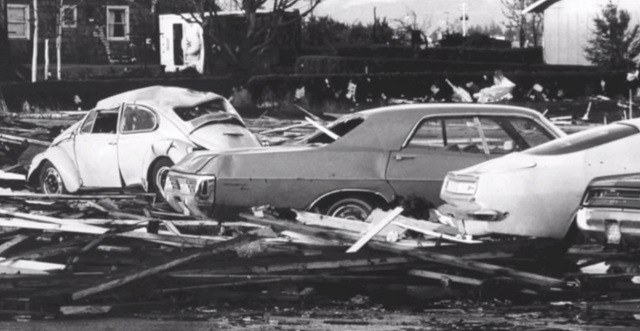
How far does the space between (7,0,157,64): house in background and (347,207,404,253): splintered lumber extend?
160 ft

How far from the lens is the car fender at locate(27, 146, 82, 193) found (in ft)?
58.7

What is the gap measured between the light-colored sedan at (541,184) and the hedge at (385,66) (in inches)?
1368

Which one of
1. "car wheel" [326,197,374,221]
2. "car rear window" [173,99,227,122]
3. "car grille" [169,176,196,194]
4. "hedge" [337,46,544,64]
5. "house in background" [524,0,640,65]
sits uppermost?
"house in background" [524,0,640,65]

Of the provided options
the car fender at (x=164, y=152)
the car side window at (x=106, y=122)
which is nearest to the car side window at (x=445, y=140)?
the car fender at (x=164, y=152)

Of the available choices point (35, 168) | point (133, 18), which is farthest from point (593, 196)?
point (133, 18)

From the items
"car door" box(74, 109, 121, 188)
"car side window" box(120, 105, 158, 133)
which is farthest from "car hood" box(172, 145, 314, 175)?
"car door" box(74, 109, 121, 188)

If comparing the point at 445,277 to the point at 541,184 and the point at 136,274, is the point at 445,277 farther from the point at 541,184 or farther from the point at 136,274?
the point at 136,274

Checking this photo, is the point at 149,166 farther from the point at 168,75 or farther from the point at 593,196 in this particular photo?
the point at 168,75

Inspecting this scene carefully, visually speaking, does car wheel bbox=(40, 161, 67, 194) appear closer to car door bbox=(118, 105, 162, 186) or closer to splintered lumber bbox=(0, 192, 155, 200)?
car door bbox=(118, 105, 162, 186)

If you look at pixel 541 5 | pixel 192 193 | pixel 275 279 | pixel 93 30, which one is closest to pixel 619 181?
pixel 275 279

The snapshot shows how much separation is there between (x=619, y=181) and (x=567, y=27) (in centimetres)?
4839

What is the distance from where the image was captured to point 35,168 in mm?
18312

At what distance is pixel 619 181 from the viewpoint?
11.0 m

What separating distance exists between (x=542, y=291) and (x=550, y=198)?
3.50 feet
